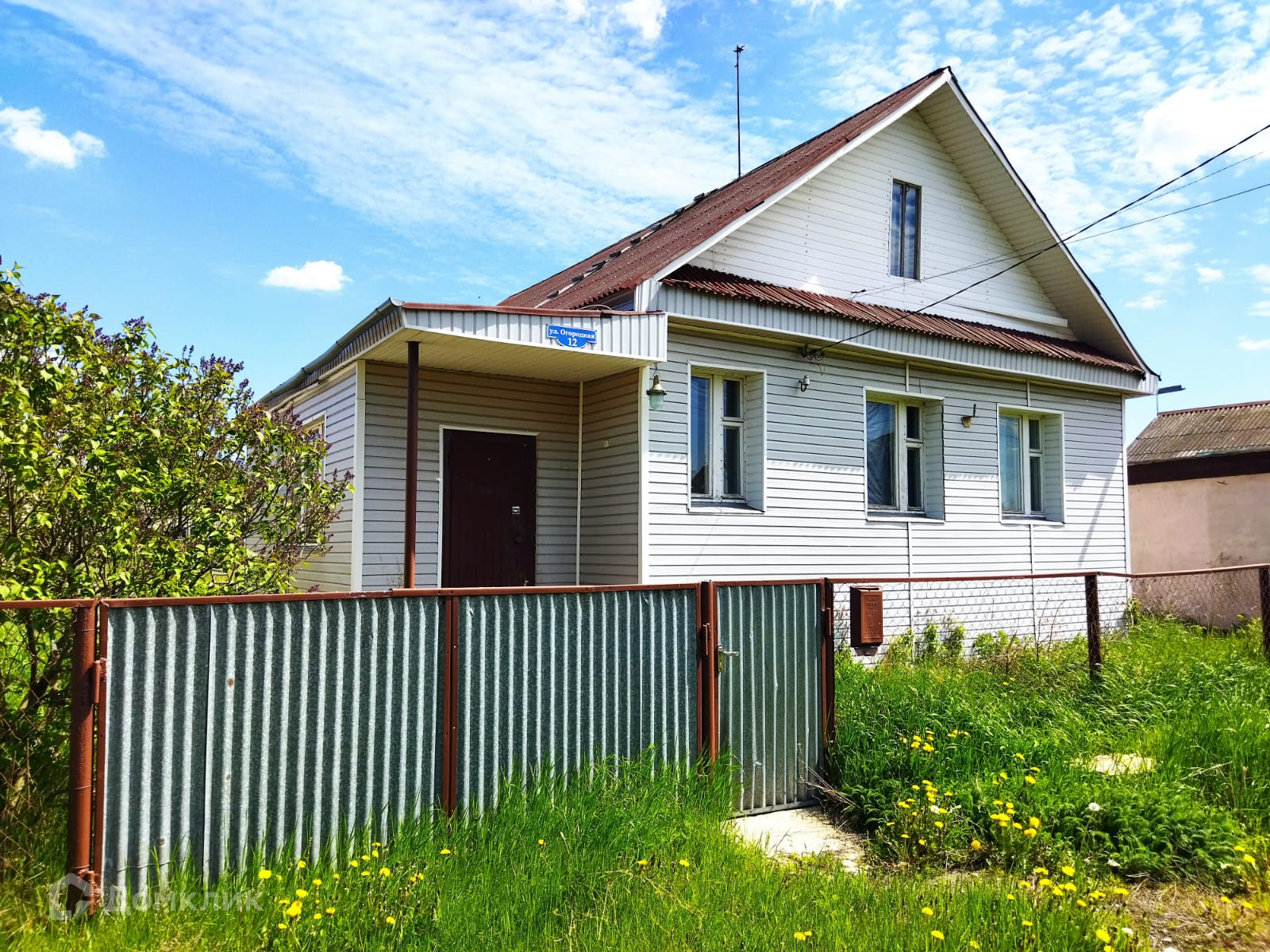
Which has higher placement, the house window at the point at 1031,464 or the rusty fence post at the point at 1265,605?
the house window at the point at 1031,464

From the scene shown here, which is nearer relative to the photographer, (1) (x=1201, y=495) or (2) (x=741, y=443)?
(2) (x=741, y=443)

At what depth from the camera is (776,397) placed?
10.2 m

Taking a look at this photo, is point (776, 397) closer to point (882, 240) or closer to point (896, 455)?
point (896, 455)

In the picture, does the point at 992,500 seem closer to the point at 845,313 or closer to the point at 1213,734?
the point at 845,313

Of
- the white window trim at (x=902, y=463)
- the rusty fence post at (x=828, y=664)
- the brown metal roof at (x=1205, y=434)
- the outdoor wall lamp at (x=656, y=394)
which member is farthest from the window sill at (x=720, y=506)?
the brown metal roof at (x=1205, y=434)

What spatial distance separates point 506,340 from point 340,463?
323 cm

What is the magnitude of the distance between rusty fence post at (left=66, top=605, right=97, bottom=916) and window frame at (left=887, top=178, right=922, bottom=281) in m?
10.6

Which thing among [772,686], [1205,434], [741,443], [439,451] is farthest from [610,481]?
[1205,434]

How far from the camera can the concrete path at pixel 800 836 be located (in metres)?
4.87

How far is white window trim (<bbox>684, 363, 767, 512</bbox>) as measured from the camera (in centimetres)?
984

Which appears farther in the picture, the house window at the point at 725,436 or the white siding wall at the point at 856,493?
the house window at the point at 725,436

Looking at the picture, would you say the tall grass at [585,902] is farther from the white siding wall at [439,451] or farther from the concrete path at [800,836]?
the white siding wall at [439,451]

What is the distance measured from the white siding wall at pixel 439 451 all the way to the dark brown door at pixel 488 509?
0.12 m

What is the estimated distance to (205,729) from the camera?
13.0 feet
